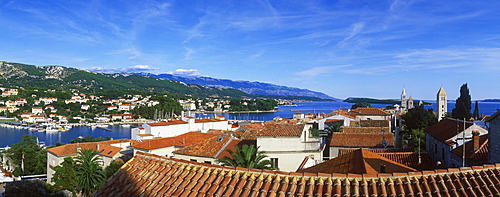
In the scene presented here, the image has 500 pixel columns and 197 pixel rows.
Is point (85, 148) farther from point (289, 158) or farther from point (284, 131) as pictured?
point (289, 158)

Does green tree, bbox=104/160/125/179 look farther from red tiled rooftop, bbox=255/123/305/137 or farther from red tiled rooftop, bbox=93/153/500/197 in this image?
red tiled rooftop, bbox=93/153/500/197

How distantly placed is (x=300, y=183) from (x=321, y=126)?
47786 millimetres

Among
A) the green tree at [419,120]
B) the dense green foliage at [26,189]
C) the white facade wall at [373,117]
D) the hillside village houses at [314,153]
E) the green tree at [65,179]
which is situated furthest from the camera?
the white facade wall at [373,117]

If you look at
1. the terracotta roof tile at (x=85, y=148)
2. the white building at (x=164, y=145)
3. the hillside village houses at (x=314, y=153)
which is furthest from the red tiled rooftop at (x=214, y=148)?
the terracotta roof tile at (x=85, y=148)

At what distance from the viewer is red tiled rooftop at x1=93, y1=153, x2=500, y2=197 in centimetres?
363

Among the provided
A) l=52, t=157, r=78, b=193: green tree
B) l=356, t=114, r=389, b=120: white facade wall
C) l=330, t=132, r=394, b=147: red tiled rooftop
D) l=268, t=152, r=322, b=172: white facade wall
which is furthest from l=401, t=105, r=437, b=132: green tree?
l=52, t=157, r=78, b=193: green tree

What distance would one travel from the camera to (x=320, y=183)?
3.70 meters

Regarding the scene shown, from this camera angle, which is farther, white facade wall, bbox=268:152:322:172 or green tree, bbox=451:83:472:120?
green tree, bbox=451:83:472:120

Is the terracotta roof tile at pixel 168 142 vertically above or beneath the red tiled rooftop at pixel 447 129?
beneath

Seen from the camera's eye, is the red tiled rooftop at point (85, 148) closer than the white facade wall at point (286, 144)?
No

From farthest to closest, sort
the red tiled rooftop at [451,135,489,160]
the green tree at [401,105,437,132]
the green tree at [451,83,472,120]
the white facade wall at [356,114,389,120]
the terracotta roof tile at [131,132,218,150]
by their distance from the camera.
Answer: the white facade wall at [356,114,389,120], the green tree at [451,83,472,120], the green tree at [401,105,437,132], the terracotta roof tile at [131,132,218,150], the red tiled rooftop at [451,135,489,160]

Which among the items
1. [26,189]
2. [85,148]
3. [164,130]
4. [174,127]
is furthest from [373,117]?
[26,189]

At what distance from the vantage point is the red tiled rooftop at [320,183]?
363cm

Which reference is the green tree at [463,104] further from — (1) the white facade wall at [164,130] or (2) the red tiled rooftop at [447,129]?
(1) the white facade wall at [164,130]
